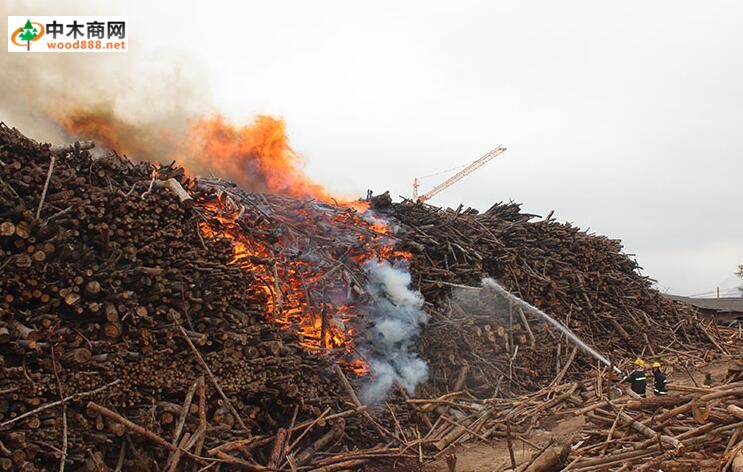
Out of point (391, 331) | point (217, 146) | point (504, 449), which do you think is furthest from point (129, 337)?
point (217, 146)

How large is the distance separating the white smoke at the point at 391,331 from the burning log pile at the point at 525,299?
415mm

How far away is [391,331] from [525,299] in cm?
483

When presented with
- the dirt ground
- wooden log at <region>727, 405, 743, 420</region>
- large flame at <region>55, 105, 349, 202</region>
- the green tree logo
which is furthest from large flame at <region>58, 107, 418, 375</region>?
the green tree logo

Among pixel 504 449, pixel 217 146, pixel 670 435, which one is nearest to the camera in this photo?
pixel 670 435

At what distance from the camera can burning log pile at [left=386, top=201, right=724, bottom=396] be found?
33.9 feet

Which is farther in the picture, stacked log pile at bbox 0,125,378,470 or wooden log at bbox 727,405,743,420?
stacked log pile at bbox 0,125,378,470

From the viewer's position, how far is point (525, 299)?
1257 centimetres

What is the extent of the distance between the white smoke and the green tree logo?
42.3 feet

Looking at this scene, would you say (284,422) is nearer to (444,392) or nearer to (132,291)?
(132,291)

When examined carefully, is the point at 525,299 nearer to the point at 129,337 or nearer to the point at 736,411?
the point at 736,411

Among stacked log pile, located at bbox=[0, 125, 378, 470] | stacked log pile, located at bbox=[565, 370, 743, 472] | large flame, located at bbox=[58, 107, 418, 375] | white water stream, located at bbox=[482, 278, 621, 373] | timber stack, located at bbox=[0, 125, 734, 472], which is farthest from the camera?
white water stream, located at bbox=[482, 278, 621, 373]

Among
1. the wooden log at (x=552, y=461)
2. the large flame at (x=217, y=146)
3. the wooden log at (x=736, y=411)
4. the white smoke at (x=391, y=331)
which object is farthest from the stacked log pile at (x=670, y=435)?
the large flame at (x=217, y=146)

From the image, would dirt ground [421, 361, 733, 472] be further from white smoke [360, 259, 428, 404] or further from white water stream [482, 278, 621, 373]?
white water stream [482, 278, 621, 373]

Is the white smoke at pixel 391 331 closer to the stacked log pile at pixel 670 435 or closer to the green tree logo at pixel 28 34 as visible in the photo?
the stacked log pile at pixel 670 435
